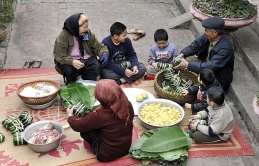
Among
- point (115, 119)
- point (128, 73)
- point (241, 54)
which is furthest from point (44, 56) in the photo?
point (241, 54)

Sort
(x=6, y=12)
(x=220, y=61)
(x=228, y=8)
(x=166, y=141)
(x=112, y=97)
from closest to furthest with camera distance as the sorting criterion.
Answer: (x=112, y=97)
(x=166, y=141)
(x=220, y=61)
(x=228, y=8)
(x=6, y=12)

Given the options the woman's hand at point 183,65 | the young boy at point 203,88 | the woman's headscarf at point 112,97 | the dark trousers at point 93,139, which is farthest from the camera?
the woman's hand at point 183,65

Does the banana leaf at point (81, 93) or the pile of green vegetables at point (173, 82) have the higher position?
the pile of green vegetables at point (173, 82)

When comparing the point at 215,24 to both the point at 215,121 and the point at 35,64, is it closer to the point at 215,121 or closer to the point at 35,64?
the point at 215,121

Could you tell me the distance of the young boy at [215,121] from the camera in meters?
3.72

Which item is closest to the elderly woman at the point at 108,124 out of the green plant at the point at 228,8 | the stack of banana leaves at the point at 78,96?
the stack of banana leaves at the point at 78,96

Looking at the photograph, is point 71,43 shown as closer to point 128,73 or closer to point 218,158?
point 128,73

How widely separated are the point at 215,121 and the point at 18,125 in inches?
88.1

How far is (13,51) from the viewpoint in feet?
19.2

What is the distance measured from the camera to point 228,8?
5219 millimetres

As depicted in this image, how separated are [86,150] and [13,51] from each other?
277cm

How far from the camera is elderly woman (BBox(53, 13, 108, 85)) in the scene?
176 inches

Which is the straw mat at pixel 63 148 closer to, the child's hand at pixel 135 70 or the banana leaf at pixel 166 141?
the banana leaf at pixel 166 141

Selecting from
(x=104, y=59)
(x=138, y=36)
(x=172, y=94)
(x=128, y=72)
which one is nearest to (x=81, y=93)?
(x=104, y=59)
